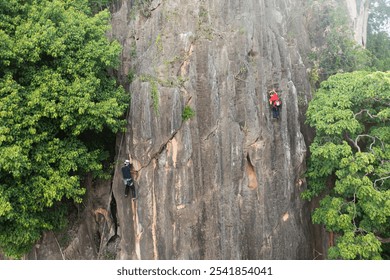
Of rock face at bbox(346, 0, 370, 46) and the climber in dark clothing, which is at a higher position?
rock face at bbox(346, 0, 370, 46)

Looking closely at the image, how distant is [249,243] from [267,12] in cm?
973

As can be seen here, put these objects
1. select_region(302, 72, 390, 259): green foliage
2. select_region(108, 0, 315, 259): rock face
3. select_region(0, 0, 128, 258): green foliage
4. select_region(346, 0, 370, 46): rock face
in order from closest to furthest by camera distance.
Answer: select_region(302, 72, 390, 259): green foliage → select_region(0, 0, 128, 258): green foliage → select_region(108, 0, 315, 259): rock face → select_region(346, 0, 370, 46): rock face

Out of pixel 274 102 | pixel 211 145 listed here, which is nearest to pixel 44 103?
pixel 211 145

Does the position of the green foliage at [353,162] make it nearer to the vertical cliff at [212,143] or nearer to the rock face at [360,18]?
the vertical cliff at [212,143]

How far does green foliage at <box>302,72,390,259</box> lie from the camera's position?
9164mm

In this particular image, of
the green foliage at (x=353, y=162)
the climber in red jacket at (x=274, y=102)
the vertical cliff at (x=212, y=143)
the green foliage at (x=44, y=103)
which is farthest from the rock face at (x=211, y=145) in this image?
the green foliage at (x=44, y=103)

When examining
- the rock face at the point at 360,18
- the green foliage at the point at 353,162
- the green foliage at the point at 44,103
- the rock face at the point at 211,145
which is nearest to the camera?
the green foliage at the point at 353,162

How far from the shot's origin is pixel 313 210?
39.4 ft

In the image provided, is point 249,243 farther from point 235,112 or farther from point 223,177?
point 235,112

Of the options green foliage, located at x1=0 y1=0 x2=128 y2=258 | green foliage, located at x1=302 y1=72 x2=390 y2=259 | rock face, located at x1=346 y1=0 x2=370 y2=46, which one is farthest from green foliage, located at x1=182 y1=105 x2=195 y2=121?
rock face, located at x1=346 y1=0 x2=370 y2=46

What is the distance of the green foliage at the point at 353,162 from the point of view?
9164 millimetres

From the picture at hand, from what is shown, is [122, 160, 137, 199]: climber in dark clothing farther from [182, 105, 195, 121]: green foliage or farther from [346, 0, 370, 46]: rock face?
[346, 0, 370, 46]: rock face

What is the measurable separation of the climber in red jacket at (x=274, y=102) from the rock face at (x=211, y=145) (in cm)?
22

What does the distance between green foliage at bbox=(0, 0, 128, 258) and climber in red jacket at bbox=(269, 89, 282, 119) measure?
582cm
